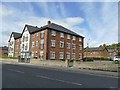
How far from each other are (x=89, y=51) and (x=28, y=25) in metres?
50.7

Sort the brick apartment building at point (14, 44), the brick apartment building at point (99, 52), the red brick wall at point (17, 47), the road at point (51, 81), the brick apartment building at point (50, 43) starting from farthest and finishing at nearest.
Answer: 1. the brick apartment building at point (99, 52)
2. the brick apartment building at point (14, 44)
3. the red brick wall at point (17, 47)
4. the brick apartment building at point (50, 43)
5. the road at point (51, 81)

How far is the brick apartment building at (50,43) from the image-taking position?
4931 cm

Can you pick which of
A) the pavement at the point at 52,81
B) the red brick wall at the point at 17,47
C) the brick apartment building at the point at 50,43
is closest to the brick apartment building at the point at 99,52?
the brick apartment building at the point at 50,43

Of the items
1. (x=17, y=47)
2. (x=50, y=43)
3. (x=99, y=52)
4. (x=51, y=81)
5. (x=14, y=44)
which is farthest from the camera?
(x=99, y=52)

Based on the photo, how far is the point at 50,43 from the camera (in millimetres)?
49500

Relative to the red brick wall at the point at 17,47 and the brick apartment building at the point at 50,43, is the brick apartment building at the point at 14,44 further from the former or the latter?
the brick apartment building at the point at 50,43

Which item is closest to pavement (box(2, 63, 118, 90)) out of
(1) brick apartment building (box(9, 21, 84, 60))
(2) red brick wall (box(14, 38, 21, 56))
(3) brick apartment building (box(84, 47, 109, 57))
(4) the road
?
(4) the road

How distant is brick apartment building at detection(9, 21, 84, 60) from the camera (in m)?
49.3

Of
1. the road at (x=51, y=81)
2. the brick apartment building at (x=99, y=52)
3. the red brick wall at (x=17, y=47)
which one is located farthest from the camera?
the brick apartment building at (x=99, y=52)

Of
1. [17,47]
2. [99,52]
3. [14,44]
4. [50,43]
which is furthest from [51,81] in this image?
[99,52]

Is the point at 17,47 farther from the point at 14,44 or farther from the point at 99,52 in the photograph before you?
the point at 99,52

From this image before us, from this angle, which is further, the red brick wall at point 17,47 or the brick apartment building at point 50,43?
the red brick wall at point 17,47

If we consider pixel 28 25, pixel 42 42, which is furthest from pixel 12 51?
pixel 42 42

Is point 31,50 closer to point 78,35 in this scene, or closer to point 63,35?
point 63,35
